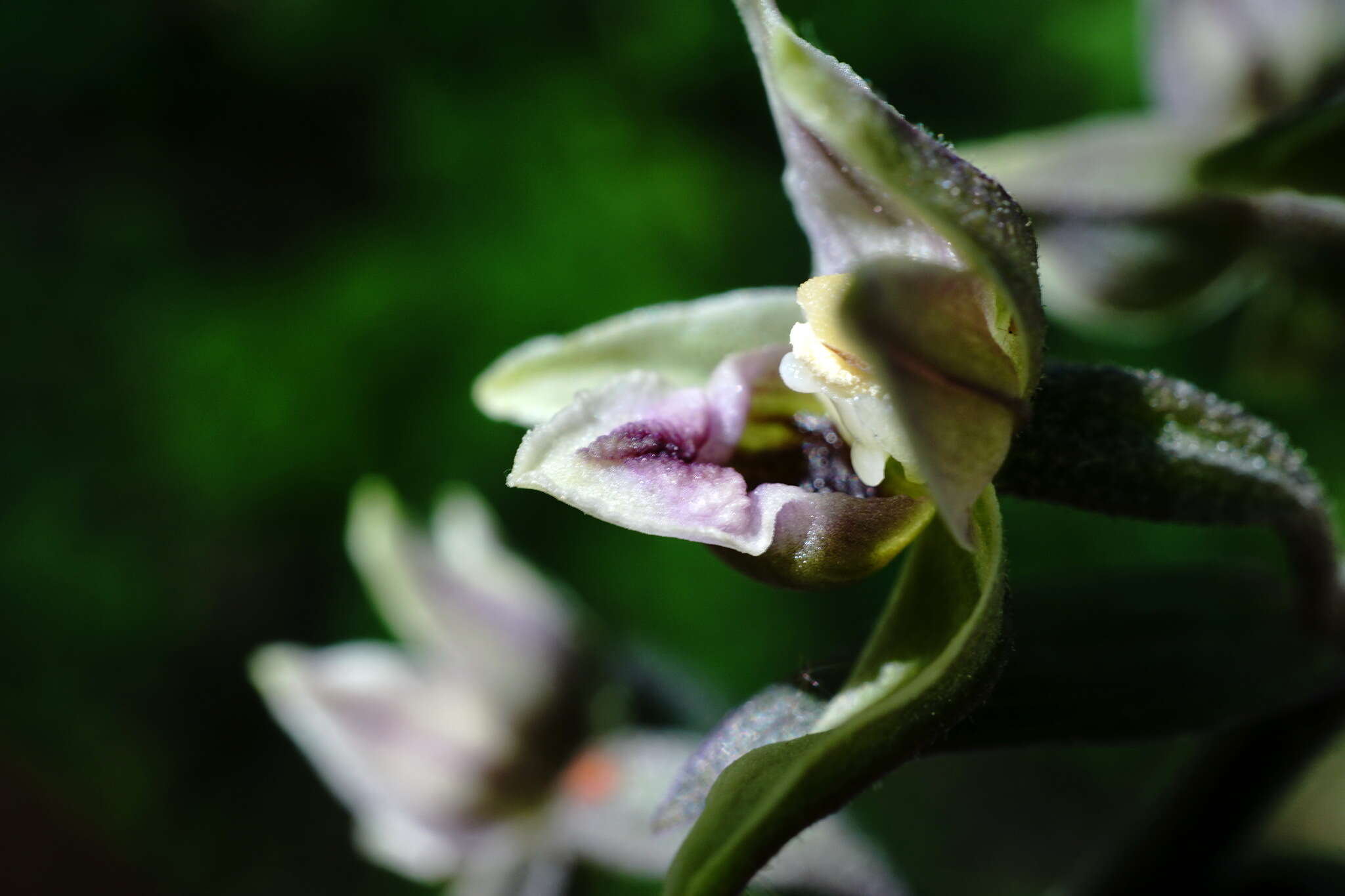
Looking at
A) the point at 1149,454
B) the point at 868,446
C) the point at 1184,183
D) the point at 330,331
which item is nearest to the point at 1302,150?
the point at 1184,183

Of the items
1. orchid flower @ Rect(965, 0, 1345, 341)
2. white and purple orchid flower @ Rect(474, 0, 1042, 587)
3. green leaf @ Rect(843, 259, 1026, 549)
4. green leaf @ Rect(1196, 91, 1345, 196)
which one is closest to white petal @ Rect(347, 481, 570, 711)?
orchid flower @ Rect(965, 0, 1345, 341)

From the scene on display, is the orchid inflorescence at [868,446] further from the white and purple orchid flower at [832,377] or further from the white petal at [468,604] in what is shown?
the white petal at [468,604]

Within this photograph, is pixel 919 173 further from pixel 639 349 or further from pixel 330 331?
pixel 330 331

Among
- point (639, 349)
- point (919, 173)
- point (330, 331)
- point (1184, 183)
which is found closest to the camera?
point (919, 173)

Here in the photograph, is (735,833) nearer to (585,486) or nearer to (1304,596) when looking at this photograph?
(585,486)

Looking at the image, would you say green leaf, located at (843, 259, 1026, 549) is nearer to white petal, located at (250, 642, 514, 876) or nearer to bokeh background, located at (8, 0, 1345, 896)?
white petal, located at (250, 642, 514, 876)

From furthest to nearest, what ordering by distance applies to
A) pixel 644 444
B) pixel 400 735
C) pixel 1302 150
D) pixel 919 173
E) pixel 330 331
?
1. pixel 330 331
2. pixel 400 735
3. pixel 1302 150
4. pixel 644 444
5. pixel 919 173
